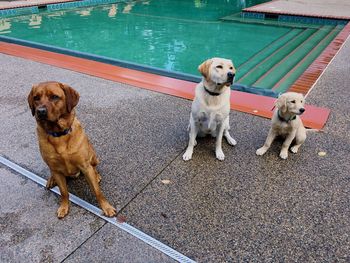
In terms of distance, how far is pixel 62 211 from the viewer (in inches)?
100

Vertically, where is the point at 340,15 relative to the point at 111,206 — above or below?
above

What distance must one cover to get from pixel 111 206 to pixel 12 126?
2.29 m

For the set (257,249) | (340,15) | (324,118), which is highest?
(340,15)

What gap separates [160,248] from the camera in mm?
2242

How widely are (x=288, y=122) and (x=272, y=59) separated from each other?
5.73 meters

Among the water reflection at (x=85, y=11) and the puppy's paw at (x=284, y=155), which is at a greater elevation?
the water reflection at (x=85, y=11)

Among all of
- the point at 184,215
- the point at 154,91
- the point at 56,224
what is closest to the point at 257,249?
the point at 184,215

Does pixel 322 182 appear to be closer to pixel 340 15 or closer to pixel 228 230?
pixel 228 230

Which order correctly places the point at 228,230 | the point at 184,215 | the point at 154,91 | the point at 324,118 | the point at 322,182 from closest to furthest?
1. the point at 228,230
2. the point at 184,215
3. the point at 322,182
4. the point at 324,118
5. the point at 154,91

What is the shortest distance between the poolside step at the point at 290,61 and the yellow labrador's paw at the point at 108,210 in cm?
491

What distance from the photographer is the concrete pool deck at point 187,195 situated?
89.0 inches

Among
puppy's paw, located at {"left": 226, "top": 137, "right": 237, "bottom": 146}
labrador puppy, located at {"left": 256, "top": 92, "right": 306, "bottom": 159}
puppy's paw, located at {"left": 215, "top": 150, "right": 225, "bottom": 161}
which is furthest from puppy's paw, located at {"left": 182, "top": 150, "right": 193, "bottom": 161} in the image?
labrador puppy, located at {"left": 256, "top": 92, "right": 306, "bottom": 159}

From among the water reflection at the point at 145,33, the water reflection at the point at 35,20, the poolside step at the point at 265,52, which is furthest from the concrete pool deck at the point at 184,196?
the water reflection at the point at 35,20

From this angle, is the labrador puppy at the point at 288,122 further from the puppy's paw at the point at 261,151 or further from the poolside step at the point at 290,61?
the poolside step at the point at 290,61
